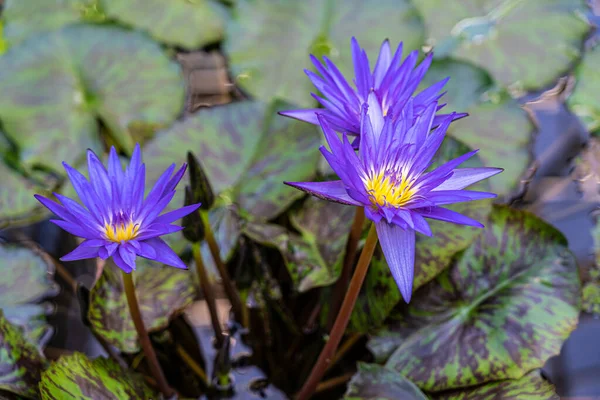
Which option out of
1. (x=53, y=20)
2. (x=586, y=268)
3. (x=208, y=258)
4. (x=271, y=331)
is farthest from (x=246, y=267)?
(x=53, y=20)

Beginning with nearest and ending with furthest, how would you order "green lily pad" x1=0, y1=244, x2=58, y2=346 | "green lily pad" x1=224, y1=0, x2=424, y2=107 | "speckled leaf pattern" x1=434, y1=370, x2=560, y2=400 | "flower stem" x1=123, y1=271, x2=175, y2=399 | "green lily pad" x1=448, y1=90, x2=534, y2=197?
"flower stem" x1=123, y1=271, x2=175, y2=399 < "speckled leaf pattern" x1=434, y1=370, x2=560, y2=400 < "green lily pad" x1=0, y1=244, x2=58, y2=346 < "green lily pad" x1=448, y1=90, x2=534, y2=197 < "green lily pad" x1=224, y1=0, x2=424, y2=107

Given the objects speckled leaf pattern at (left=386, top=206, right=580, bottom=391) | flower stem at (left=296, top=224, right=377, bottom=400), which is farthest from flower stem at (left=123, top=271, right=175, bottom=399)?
speckled leaf pattern at (left=386, top=206, right=580, bottom=391)

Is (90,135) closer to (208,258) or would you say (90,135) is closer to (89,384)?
(208,258)

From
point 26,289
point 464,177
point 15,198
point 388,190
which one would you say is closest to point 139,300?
point 26,289

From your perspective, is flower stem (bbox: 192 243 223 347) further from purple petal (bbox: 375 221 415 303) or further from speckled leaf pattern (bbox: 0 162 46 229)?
speckled leaf pattern (bbox: 0 162 46 229)

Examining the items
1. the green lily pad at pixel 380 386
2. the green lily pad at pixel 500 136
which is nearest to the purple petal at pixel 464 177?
the green lily pad at pixel 380 386

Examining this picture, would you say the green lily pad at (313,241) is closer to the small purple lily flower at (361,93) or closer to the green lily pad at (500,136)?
the small purple lily flower at (361,93)

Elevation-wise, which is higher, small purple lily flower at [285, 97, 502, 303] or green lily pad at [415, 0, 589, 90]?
green lily pad at [415, 0, 589, 90]
